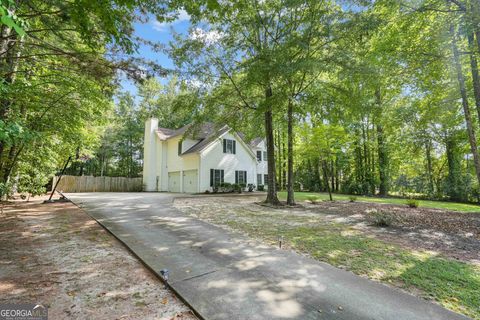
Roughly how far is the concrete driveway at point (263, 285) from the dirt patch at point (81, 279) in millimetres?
276

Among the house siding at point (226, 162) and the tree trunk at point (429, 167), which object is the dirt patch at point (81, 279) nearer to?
the house siding at point (226, 162)

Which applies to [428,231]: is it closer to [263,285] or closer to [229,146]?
[263,285]

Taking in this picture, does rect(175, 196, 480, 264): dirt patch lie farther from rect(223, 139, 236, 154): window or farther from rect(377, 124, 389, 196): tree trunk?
rect(223, 139, 236, 154): window

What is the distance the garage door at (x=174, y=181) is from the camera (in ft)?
73.5

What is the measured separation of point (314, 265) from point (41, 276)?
14.4 feet

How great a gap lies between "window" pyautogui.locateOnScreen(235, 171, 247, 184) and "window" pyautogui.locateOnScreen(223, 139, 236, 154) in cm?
218

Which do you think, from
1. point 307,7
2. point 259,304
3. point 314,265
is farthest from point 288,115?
point 259,304

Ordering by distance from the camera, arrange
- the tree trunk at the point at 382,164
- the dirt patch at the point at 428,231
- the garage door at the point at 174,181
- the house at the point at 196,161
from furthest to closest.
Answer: the garage door at the point at 174,181 < the tree trunk at the point at 382,164 < the house at the point at 196,161 < the dirt patch at the point at 428,231

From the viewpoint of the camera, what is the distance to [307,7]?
996 cm

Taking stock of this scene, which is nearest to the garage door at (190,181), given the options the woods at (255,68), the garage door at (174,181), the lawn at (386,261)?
the garage door at (174,181)

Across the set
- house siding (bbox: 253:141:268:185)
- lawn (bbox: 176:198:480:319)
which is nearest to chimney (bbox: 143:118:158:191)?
house siding (bbox: 253:141:268:185)

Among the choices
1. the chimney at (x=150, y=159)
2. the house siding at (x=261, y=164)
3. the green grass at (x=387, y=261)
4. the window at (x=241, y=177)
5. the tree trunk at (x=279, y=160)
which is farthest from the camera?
the tree trunk at (x=279, y=160)

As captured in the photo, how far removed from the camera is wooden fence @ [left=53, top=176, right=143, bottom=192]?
2183 centimetres

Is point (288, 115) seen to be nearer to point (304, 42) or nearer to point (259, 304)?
point (304, 42)
